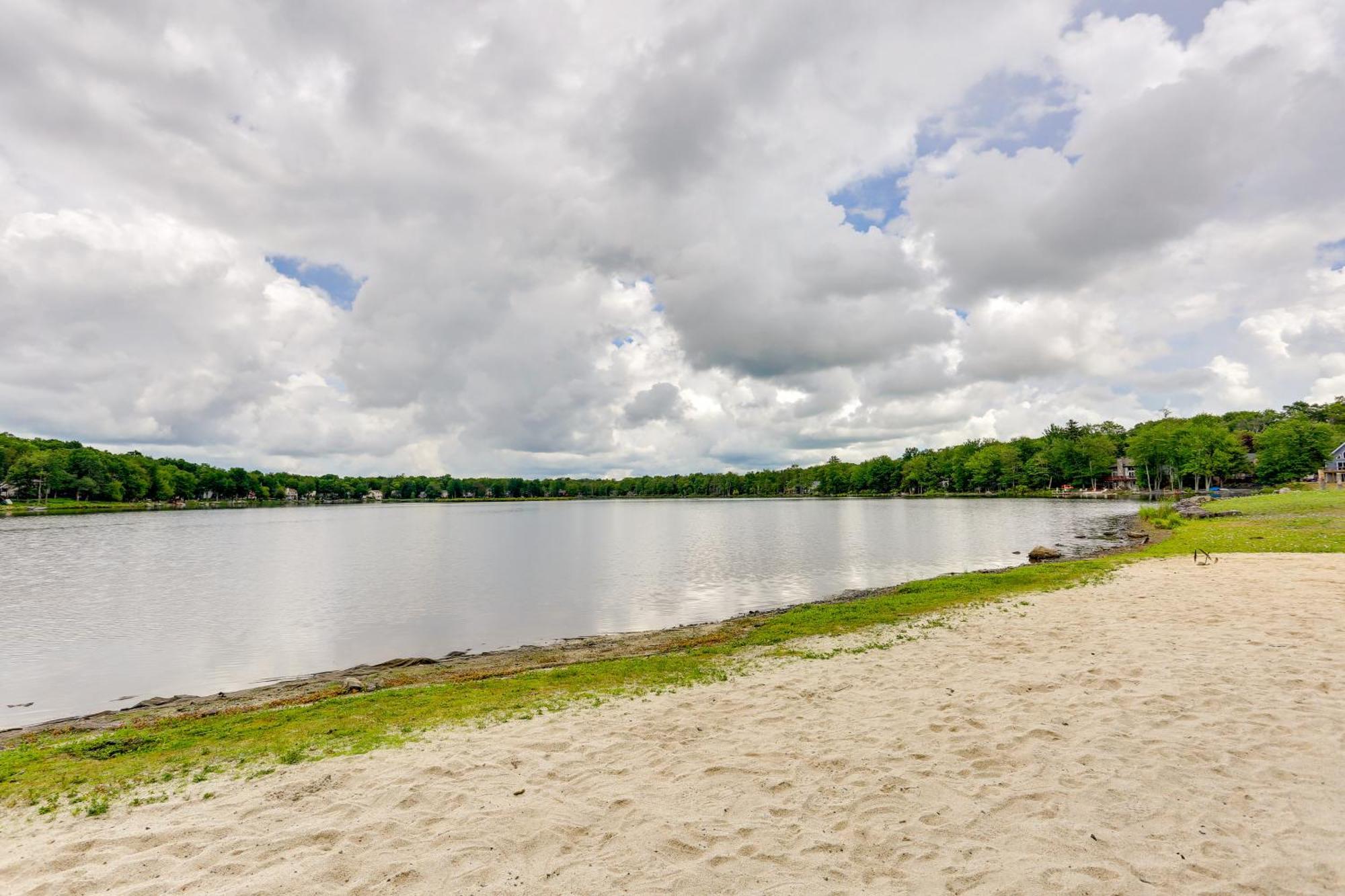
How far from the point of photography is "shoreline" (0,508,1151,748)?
1336cm

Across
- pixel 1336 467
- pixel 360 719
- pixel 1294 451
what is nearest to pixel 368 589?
pixel 360 719

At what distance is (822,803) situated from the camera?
21.3ft

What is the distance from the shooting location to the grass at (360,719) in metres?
8.39

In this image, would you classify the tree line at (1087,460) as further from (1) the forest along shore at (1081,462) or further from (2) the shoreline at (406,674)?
(2) the shoreline at (406,674)

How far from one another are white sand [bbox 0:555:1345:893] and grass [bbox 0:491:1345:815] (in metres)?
0.78

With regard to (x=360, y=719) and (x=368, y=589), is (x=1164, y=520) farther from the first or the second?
(x=360, y=719)

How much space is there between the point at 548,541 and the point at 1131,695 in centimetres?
5896

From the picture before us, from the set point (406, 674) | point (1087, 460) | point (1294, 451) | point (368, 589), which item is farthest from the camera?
point (1087, 460)

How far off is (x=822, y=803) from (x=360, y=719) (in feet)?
27.0

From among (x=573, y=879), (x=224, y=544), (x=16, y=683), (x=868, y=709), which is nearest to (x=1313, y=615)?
(x=868, y=709)

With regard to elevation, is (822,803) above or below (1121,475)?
below

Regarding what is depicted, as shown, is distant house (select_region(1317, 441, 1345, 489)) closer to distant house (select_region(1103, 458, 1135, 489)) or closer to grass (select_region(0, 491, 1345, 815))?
distant house (select_region(1103, 458, 1135, 489))

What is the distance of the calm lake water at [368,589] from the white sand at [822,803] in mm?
12889

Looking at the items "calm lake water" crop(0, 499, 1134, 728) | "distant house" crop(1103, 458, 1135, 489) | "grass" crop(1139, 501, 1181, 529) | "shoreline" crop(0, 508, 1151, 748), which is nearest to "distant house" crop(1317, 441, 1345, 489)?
"calm lake water" crop(0, 499, 1134, 728)
